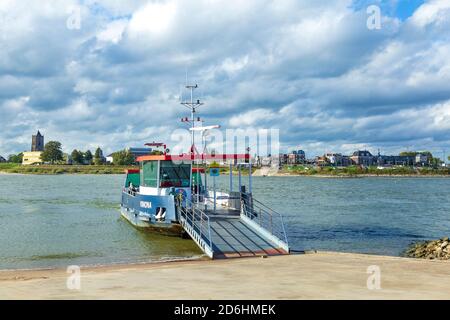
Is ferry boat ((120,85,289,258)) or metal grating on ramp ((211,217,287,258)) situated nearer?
metal grating on ramp ((211,217,287,258))

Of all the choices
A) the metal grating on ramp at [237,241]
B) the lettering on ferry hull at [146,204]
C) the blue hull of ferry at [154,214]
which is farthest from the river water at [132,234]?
the metal grating on ramp at [237,241]

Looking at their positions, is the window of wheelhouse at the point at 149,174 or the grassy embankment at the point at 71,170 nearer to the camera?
the window of wheelhouse at the point at 149,174

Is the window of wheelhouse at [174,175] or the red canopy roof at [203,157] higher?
the red canopy roof at [203,157]

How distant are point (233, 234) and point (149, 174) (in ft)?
26.3

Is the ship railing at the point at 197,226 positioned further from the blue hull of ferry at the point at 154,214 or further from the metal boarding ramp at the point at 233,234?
the blue hull of ferry at the point at 154,214

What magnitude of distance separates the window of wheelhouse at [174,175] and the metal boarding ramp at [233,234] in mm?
1717

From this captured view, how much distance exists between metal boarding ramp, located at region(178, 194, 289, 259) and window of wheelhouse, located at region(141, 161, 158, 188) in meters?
2.72

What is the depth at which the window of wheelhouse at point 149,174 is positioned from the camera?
2555 cm

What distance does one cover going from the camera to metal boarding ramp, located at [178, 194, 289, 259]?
17.9 meters

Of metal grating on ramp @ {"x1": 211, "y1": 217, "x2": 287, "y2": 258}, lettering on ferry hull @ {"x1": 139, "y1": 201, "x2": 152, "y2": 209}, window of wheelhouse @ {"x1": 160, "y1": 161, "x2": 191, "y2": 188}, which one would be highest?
window of wheelhouse @ {"x1": 160, "y1": 161, "x2": 191, "y2": 188}

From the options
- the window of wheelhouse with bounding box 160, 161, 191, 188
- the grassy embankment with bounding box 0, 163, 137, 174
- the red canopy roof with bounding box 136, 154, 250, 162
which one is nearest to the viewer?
the red canopy roof with bounding box 136, 154, 250, 162

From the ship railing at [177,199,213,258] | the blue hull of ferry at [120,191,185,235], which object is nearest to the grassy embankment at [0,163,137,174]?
the blue hull of ferry at [120,191,185,235]

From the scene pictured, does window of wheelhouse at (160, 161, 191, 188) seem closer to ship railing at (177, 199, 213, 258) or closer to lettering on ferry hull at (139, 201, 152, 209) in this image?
lettering on ferry hull at (139, 201, 152, 209)
